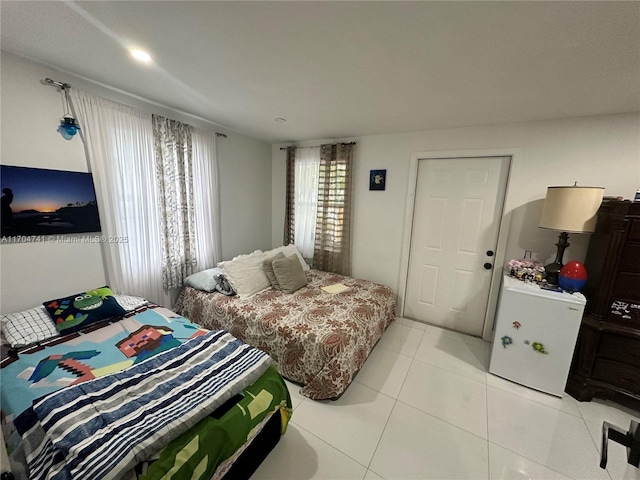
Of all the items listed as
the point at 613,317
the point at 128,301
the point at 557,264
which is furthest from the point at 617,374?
the point at 128,301

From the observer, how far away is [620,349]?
190cm

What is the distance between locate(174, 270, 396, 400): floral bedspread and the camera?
6.29ft

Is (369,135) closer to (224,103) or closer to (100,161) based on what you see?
(224,103)

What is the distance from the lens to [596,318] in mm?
1956

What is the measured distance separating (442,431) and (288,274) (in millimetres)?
1858

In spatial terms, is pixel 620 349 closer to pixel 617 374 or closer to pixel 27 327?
pixel 617 374

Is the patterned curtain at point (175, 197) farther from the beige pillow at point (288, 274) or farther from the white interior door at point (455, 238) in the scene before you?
the white interior door at point (455, 238)

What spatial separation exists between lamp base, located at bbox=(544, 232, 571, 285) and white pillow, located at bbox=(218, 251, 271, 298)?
2.70m

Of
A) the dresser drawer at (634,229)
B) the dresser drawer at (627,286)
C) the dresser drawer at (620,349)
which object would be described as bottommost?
the dresser drawer at (620,349)

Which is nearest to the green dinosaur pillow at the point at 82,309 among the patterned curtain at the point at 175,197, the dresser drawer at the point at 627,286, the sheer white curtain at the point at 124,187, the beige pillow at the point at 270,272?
the sheer white curtain at the point at 124,187

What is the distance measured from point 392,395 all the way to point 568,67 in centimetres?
251

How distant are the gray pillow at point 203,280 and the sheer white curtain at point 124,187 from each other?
1.06 ft

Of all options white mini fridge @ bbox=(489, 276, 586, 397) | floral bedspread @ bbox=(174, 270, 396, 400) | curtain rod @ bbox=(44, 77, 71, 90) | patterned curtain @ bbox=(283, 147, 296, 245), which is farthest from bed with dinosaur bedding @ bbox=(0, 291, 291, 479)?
patterned curtain @ bbox=(283, 147, 296, 245)

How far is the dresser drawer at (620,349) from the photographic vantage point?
186 cm
